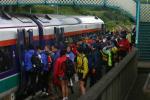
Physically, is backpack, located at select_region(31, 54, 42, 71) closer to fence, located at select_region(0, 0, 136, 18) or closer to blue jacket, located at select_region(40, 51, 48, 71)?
blue jacket, located at select_region(40, 51, 48, 71)

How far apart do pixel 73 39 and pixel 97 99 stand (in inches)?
539

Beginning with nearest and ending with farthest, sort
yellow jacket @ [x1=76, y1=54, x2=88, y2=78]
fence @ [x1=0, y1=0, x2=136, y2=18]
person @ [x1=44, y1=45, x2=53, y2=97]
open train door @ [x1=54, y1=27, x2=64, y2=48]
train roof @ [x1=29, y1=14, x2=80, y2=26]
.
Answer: yellow jacket @ [x1=76, y1=54, x2=88, y2=78] < person @ [x1=44, y1=45, x2=53, y2=97] < train roof @ [x1=29, y1=14, x2=80, y2=26] < open train door @ [x1=54, y1=27, x2=64, y2=48] < fence @ [x1=0, y1=0, x2=136, y2=18]

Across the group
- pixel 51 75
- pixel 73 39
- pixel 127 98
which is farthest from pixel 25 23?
pixel 73 39

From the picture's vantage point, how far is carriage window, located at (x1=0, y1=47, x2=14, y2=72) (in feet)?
42.8

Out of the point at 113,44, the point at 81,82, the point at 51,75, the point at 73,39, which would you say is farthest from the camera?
the point at 73,39

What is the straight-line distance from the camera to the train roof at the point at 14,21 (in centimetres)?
1380

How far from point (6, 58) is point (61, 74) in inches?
64.7

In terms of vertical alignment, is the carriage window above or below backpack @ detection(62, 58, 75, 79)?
above

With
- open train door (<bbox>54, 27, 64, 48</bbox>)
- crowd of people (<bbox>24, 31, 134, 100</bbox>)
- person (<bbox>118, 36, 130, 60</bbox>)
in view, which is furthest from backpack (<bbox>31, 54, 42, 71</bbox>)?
person (<bbox>118, 36, 130, 60</bbox>)

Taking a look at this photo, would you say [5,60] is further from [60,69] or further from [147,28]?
[147,28]

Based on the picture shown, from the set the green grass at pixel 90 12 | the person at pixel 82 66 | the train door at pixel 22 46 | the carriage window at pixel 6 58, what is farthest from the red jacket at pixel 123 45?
the green grass at pixel 90 12

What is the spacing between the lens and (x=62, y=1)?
2575 cm

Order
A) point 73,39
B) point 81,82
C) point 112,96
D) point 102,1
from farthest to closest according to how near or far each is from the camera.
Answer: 1. point 102,1
2. point 73,39
3. point 81,82
4. point 112,96

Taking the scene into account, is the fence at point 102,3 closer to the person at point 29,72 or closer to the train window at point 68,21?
the train window at point 68,21
